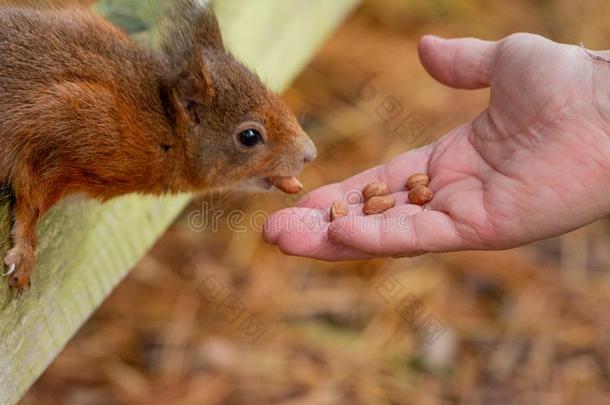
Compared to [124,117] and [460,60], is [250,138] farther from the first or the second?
[460,60]

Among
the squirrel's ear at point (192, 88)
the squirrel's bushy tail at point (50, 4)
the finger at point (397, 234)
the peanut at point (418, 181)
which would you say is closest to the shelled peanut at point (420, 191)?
the peanut at point (418, 181)

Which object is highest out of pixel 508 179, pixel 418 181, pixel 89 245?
pixel 508 179

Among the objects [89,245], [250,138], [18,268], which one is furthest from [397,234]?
[18,268]

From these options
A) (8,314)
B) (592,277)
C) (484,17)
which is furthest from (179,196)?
(484,17)

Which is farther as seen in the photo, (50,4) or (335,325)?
(335,325)

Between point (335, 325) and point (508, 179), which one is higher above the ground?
point (508, 179)

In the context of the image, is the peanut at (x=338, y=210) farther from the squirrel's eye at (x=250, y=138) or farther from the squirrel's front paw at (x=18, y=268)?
the squirrel's front paw at (x=18, y=268)
